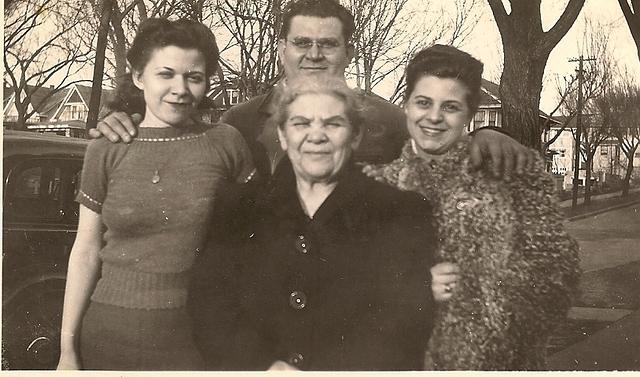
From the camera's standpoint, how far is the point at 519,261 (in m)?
3.52

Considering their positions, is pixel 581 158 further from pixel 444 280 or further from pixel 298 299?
pixel 298 299

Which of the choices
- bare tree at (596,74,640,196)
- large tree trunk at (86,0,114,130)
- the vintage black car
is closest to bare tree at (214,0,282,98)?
large tree trunk at (86,0,114,130)

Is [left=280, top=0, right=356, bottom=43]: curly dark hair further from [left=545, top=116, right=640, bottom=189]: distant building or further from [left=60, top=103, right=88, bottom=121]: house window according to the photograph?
[left=545, top=116, right=640, bottom=189]: distant building

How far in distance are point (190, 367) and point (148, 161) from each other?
109 centimetres

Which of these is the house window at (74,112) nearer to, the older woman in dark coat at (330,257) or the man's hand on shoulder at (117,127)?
the man's hand on shoulder at (117,127)

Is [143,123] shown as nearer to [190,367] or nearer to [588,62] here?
[190,367]

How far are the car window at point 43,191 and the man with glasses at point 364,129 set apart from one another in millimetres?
262

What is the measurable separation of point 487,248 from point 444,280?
0.27 metres

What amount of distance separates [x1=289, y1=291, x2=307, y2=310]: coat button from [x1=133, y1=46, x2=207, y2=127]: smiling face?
1.03m

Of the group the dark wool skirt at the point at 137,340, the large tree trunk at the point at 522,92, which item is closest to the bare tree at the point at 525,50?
the large tree trunk at the point at 522,92

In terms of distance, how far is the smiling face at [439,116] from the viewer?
Answer: 351 cm

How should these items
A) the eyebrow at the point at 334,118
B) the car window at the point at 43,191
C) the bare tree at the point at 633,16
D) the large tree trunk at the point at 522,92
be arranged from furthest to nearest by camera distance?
the bare tree at the point at 633,16 → the large tree trunk at the point at 522,92 → the car window at the point at 43,191 → the eyebrow at the point at 334,118

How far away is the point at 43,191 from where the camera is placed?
3.58 m

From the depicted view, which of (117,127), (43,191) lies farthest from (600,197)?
(43,191)
